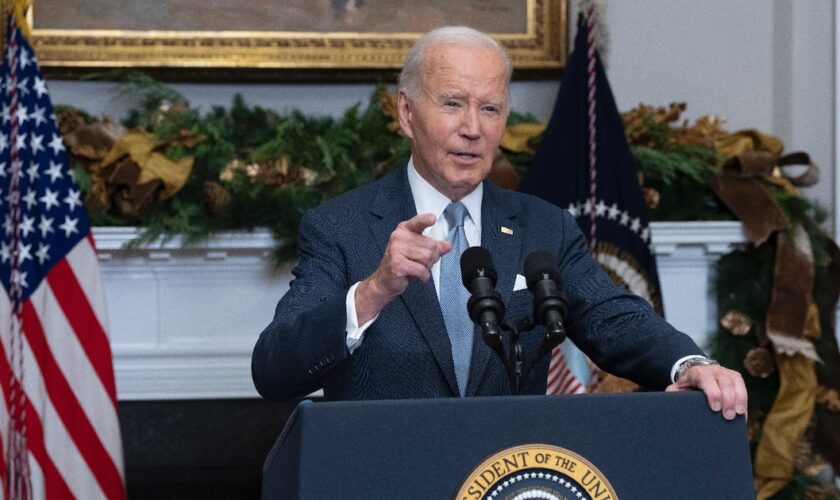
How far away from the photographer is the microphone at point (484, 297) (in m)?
1.90

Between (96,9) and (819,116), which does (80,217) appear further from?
(819,116)

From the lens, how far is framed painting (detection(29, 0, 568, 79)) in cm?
517

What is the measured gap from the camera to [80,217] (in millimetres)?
4414

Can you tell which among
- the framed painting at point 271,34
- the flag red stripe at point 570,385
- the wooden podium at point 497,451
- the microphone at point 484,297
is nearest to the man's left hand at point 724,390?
the wooden podium at point 497,451

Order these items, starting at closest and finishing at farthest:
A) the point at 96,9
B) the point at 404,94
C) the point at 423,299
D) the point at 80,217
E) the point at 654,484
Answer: the point at 654,484
the point at 423,299
the point at 404,94
the point at 80,217
the point at 96,9

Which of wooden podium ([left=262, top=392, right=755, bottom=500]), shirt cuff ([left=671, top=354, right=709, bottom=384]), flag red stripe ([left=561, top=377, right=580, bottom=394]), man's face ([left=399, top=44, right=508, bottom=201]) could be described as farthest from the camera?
flag red stripe ([left=561, top=377, right=580, bottom=394])

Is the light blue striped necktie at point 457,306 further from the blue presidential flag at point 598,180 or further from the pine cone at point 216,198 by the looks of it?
the pine cone at point 216,198

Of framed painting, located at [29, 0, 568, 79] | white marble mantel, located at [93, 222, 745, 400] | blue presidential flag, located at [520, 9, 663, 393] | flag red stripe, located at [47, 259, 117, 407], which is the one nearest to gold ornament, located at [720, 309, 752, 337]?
white marble mantel, located at [93, 222, 745, 400]

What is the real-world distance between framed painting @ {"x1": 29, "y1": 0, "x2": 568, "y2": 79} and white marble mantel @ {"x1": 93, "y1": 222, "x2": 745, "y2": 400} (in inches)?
33.5

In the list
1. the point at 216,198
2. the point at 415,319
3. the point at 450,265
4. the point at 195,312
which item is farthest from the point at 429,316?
the point at 195,312

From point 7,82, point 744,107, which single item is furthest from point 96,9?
point 744,107

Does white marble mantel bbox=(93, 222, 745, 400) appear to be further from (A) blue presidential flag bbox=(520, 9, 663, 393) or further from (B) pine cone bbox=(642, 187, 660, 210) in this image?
(A) blue presidential flag bbox=(520, 9, 663, 393)

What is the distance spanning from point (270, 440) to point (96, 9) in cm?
190

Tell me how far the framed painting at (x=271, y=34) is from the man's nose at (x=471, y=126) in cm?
276
